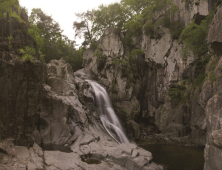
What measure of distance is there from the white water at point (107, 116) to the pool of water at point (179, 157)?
3521 mm

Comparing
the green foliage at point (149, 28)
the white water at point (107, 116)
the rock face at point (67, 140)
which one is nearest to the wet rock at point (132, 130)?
the white water at point (107, 116)

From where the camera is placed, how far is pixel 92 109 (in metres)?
20.2

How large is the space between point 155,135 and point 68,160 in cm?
1491

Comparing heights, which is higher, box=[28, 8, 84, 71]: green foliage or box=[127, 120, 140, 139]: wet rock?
box=[28, 8, 84, 71]: green foliage

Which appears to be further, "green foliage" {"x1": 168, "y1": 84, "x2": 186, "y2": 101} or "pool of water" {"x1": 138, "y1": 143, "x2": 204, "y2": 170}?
"green foliage" {"x1": 168, "y1": 84, "x2": 186, "y2": 101}

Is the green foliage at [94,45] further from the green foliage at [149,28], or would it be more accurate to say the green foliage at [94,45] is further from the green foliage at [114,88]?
the green foliage at [114,88]

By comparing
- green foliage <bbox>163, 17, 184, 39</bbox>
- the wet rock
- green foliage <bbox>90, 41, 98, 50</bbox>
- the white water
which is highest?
green foliage <bbox>163, 17, 184, 39</bbox>

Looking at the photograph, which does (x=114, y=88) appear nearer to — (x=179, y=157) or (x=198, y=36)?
(x=198, y=36)

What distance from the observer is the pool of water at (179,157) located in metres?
13.7

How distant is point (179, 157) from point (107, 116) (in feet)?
29.5

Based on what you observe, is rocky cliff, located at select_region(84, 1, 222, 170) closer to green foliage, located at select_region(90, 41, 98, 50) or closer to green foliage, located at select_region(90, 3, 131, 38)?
green foliage, located at select_region(90, 41, 98, 50)

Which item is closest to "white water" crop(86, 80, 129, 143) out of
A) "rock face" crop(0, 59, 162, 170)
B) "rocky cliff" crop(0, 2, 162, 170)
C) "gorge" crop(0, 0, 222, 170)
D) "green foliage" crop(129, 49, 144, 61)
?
"gorge" crop(0, 0, 222, 170)

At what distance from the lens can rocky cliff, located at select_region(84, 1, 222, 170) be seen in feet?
72.6

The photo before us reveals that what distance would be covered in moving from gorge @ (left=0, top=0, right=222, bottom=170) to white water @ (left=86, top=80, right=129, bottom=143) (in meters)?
0.14
